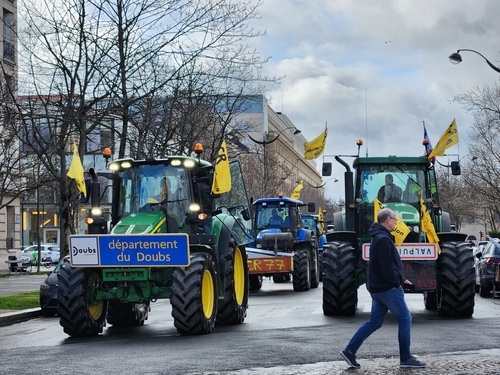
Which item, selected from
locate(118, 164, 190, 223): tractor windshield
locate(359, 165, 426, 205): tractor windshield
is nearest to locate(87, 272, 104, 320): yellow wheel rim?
locate(118, 164, 190, 223): tractor windshield

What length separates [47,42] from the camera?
24719mm

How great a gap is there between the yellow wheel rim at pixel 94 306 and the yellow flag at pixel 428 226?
585cm

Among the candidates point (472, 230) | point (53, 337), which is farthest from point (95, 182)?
point (472, 230)

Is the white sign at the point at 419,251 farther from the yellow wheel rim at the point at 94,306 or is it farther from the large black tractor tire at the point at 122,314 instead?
the yellow wheel rim at the point at 94,306

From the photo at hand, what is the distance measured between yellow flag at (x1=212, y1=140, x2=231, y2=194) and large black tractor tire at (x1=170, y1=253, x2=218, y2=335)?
1.64 m

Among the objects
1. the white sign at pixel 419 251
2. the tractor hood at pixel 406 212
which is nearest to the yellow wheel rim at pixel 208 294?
the white sign at pixel 419 251

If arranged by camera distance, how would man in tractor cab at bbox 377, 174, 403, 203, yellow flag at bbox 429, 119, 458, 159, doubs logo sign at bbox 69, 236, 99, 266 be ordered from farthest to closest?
yellow flag at bbox 429, 119, 458, 159
man in tractor cab at bbox 377, 174, 403, 203
doubs logo sign at bbox 69, 236, 99, 266

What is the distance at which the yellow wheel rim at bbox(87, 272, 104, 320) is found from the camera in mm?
15440

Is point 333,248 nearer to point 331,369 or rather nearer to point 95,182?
point 95,182

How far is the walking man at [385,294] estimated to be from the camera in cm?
1045

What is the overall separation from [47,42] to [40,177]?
59.9 ft

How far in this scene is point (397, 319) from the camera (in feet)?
34.4

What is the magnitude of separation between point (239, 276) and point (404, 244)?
9.97ft

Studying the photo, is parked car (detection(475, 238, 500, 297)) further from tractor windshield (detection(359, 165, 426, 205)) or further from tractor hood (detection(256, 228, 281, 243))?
tractor windshield (detection(359, 165, 426, 205))
